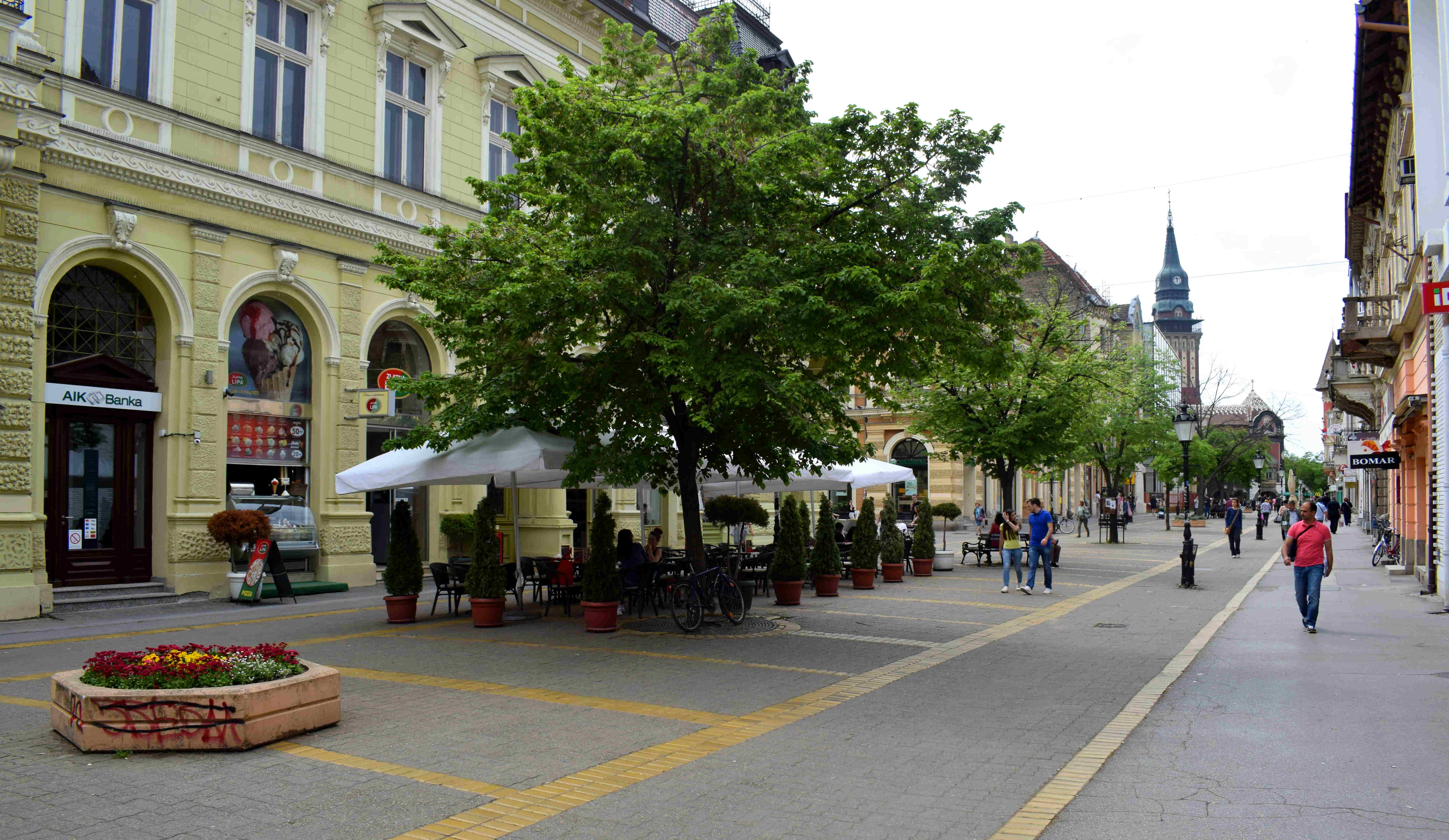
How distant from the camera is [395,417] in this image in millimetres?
20297

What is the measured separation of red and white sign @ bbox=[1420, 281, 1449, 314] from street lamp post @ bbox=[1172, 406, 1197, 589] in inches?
356

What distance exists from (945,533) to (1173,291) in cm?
15240

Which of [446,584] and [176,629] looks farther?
[446,584]

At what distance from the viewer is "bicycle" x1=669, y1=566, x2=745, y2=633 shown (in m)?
13.3

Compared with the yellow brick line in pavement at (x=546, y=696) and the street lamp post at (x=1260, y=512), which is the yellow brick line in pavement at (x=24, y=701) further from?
the street lamp post at (x=1260, y=512)

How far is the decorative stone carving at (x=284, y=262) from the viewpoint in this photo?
1861 centimetres

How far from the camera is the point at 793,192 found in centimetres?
1270

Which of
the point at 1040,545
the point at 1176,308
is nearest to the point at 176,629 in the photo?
the point at 1040,545

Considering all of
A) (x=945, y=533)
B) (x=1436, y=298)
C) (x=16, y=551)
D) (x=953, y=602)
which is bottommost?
(x=953, y=602)

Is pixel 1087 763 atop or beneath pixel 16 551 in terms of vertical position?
beneath

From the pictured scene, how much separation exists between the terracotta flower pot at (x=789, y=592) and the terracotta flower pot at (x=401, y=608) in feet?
18.1

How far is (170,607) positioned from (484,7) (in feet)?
45.4

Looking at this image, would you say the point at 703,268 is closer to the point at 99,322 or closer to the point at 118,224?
the point at 118,224

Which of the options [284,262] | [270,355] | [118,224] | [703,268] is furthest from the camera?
[270,355]
